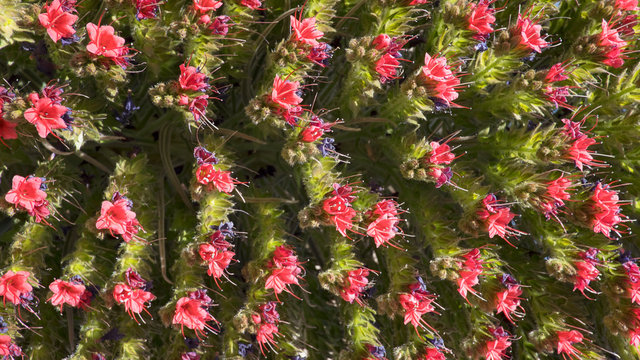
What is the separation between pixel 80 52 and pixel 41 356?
1.45 m

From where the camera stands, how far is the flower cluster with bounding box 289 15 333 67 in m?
2.21

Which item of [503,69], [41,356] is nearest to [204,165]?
[41,356]

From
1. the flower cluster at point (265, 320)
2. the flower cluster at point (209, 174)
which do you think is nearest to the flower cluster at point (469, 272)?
the flower cluster at point (265, 320)

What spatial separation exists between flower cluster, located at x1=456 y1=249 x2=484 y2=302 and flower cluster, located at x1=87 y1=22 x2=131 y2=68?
1.77m

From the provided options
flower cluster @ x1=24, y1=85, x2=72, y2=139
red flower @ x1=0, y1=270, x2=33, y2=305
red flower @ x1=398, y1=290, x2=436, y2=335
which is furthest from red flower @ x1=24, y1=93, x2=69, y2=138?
red flower @ x1=398, y1=290, x2=436, y2=335

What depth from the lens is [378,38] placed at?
89.9 inches

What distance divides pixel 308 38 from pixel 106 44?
840 millimetres

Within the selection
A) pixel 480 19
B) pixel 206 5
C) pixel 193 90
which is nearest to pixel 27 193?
pixel 193 90

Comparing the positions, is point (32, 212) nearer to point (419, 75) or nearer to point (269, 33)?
point (269, 33)

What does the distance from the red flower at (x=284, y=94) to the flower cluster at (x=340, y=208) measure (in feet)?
1.35

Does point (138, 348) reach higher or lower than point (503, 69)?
lower

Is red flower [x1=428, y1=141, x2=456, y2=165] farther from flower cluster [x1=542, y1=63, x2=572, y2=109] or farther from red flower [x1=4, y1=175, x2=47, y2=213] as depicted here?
red flower [x1=4, y1=175, x2=47, y2=213]

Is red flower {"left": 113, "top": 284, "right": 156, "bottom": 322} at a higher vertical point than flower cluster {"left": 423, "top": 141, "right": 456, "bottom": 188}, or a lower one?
lower

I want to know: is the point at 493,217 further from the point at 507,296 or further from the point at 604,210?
the point at 604,210
